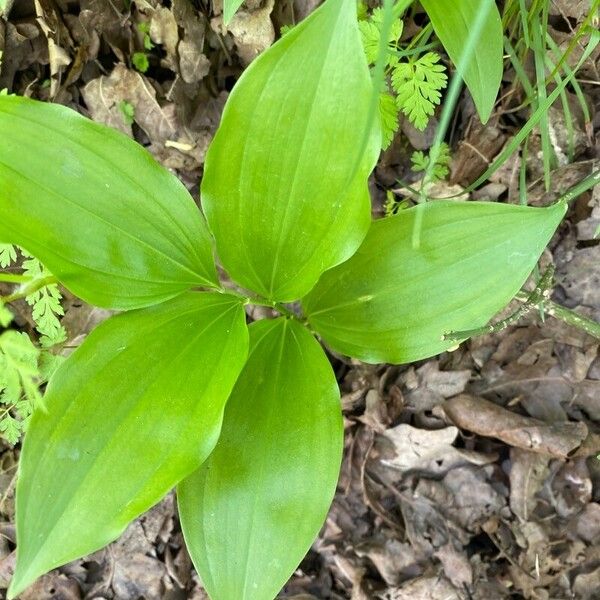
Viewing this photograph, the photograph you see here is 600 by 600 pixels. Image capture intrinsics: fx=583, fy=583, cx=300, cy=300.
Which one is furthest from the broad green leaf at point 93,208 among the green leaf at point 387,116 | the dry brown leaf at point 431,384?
the dry brown leaf at point 431,384

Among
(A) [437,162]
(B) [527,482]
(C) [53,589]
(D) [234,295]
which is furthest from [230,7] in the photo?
(C) [53,589]

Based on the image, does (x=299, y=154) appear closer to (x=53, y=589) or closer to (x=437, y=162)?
(x=437, y=162)

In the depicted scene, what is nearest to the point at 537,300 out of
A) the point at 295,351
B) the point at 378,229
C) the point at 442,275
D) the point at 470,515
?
the point at 442,275

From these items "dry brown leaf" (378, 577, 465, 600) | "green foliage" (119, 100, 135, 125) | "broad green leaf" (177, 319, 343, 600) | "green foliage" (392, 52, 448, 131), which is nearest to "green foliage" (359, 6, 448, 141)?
"green foliage" (392, 52, 448, 131)

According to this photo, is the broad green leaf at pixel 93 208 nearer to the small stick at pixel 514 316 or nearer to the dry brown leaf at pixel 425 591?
the small stick at pixel 514 316

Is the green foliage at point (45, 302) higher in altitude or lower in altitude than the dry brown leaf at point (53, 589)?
higher

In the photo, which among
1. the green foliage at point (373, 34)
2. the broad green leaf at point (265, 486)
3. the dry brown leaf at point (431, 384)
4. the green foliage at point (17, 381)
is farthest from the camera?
the dry brown leaf at point (431, 384)

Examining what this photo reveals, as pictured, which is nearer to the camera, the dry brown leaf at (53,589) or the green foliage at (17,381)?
the green foliage at (17,381)
